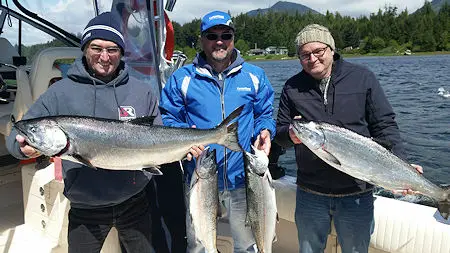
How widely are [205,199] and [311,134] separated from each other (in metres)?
0.95

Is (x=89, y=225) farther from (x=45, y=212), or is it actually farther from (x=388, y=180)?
(x=388, y=180)

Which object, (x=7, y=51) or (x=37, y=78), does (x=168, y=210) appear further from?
(x=7, y=51)

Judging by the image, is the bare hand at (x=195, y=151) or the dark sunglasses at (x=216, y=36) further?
the dark sunglasses at (x=216, y=36)

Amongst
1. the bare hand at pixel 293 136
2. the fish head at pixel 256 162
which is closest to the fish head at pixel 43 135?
the fish head at pixel 256 162

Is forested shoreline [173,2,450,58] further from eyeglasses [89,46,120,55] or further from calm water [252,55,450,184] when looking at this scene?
eyeglasses [89,46,120,55]

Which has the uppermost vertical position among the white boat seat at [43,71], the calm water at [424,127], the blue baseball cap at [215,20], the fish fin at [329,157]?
the blue baseball cap at [215,20]

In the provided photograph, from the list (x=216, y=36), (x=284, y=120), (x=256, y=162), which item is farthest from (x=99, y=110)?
(x=284, y=120)

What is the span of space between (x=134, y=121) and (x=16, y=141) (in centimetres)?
77

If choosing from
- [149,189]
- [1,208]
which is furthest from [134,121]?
[1,208]

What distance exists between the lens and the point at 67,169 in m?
2.99

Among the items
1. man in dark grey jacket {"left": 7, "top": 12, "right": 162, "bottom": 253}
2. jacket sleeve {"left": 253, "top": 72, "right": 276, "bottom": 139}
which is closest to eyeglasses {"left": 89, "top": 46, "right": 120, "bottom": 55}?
man in dark grey jacket {"left": 7, "top": 12, "right": 162, "bottom": 253}

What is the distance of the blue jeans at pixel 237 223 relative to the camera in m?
3.53

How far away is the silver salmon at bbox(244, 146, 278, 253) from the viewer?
3074mm

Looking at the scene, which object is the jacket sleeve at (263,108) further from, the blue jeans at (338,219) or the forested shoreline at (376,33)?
the forested shoreline at (376,33)
